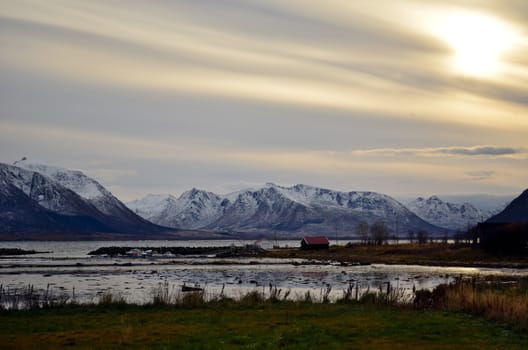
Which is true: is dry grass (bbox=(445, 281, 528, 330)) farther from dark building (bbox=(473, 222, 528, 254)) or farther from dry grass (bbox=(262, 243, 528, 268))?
dark building (bbox=(473, 222, 528, 254))

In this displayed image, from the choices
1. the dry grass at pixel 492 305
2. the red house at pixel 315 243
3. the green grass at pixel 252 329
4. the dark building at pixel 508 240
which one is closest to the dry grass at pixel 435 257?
the dark building at pixel 508 240

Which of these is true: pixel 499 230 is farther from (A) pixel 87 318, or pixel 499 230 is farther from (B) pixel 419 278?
(A) pixel 87 318

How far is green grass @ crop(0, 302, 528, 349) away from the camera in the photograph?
28.3 metres

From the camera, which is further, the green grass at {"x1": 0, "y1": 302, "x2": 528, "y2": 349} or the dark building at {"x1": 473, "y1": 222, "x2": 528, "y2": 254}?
the dark building at {"x1": 473, "y1": 222, "x2": 528, "y2": 254}

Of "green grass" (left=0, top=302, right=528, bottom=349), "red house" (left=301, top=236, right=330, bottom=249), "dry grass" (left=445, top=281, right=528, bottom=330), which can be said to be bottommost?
"green grass" (left=0, top=302, right=528, bottom=349)

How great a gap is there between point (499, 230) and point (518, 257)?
31.4 feet

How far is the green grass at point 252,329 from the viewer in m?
28.3

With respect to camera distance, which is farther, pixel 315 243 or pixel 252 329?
pixel 315 243

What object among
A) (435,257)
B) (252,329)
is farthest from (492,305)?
(435,257)

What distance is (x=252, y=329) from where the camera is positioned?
106 ft

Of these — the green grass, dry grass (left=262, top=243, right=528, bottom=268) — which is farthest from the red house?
the green grass

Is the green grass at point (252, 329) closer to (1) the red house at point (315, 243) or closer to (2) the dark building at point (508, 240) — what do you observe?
(2) the dark building at point (508, 240)

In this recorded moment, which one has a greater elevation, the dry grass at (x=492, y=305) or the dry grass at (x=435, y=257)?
the dry grass at (x=435, y=257)

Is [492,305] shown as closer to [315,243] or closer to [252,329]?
[252,329]
